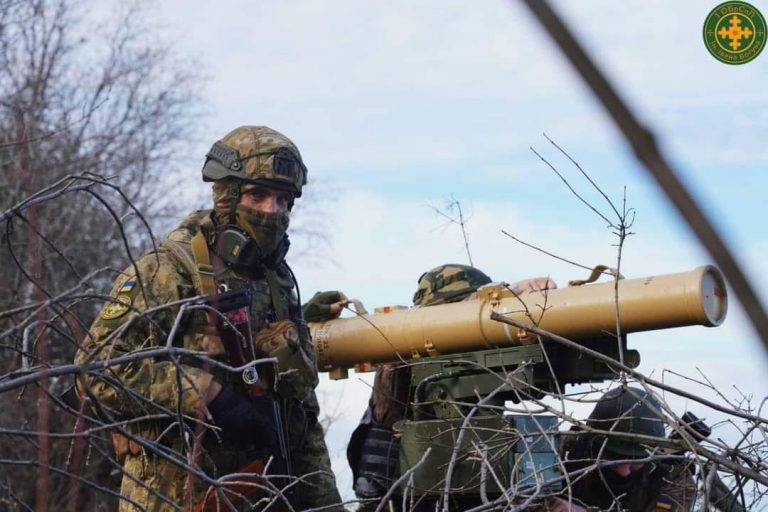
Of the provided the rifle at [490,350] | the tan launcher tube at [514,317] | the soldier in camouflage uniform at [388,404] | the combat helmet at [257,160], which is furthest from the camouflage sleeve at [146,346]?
the soldier in camouflage uniform at [388,404]

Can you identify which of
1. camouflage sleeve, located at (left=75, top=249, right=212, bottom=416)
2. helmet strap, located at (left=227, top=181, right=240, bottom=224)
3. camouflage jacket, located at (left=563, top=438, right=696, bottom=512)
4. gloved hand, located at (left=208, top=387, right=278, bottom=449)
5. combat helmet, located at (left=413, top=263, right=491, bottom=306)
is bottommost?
camouflage jacket, located at (left=563, top=438, right=696, bottom=512)

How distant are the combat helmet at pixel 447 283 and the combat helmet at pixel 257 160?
0.79 m

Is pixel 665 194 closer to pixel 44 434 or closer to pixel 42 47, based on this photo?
pixel 44 434

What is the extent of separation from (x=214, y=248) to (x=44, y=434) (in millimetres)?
2833

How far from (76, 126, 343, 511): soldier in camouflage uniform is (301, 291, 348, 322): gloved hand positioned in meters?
0.44

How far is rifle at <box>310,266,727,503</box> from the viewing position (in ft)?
12.8

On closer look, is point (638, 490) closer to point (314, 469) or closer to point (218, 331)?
point (314, 469)

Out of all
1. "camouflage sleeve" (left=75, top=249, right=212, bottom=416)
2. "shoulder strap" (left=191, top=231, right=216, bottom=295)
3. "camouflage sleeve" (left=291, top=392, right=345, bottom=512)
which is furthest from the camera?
"camouflage sleeve" (left=291, top=392, right=345, bottom=512)

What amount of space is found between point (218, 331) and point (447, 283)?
52.7 inches

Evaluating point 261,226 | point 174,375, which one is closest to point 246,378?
point 174,375

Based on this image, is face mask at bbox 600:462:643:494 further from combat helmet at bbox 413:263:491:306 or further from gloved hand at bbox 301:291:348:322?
gloved hand at bbox 301:291:348:322

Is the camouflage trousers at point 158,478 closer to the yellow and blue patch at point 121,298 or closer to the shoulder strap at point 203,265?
the yellow and blue patch at point 121,298

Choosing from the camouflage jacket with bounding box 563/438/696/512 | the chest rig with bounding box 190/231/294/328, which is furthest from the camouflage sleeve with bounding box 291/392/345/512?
the camouflage jacket with bounding box 563/438/696/512

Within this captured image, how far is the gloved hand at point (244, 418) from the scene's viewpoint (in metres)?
3.80
